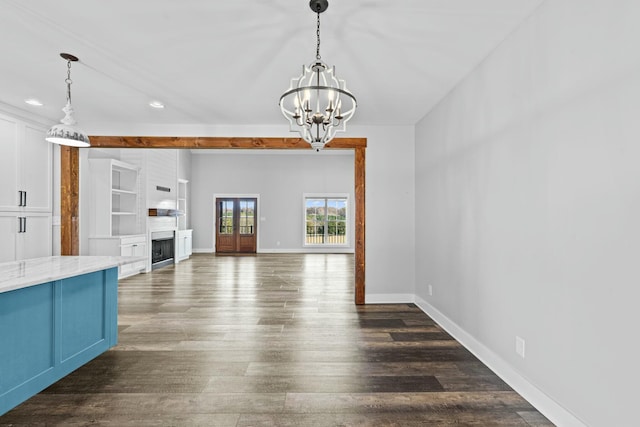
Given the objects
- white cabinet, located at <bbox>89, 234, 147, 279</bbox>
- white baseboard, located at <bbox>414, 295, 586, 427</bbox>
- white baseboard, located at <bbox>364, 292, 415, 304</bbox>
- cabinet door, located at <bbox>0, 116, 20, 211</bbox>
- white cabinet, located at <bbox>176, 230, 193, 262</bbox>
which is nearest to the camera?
white baseboard, located at <bbox>414, 295, 586, 427</bbox>

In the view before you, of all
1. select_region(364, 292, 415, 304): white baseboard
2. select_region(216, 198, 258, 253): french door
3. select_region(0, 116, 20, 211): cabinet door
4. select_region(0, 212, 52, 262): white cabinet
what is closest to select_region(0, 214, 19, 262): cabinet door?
select_region(0, 212, 52, 262): white cabinet

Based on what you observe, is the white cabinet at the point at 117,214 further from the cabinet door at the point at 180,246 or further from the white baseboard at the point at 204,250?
the white baseboard at the point at 204,250

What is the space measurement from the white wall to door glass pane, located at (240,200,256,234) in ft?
28.2

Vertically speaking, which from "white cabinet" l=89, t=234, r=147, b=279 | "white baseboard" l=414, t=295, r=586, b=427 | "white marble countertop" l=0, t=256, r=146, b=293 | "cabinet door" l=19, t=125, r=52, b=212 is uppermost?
"cabinet door" l=19, t=125, r=52, b=212

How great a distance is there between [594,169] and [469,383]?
5.75 ft

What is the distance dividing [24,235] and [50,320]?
2823mm

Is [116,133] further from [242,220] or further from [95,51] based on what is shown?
[242,220]

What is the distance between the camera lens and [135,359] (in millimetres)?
2793

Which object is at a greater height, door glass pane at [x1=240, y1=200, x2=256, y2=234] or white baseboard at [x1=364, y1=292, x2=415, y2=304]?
door glass pane at [x1=240, y1=200, x2=256, y2=234]

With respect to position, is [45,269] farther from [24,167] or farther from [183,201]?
[183,201]

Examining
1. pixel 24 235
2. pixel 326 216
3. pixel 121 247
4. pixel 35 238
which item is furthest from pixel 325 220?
pixel 24 235

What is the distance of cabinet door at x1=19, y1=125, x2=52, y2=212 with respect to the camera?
420cm

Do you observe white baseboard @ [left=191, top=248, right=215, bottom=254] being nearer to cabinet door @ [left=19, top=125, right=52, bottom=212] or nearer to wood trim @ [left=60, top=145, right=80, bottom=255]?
wood trim @ [left=60, top=145, right=80, bottom=255]

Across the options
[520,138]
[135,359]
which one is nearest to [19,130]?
[135,359]
